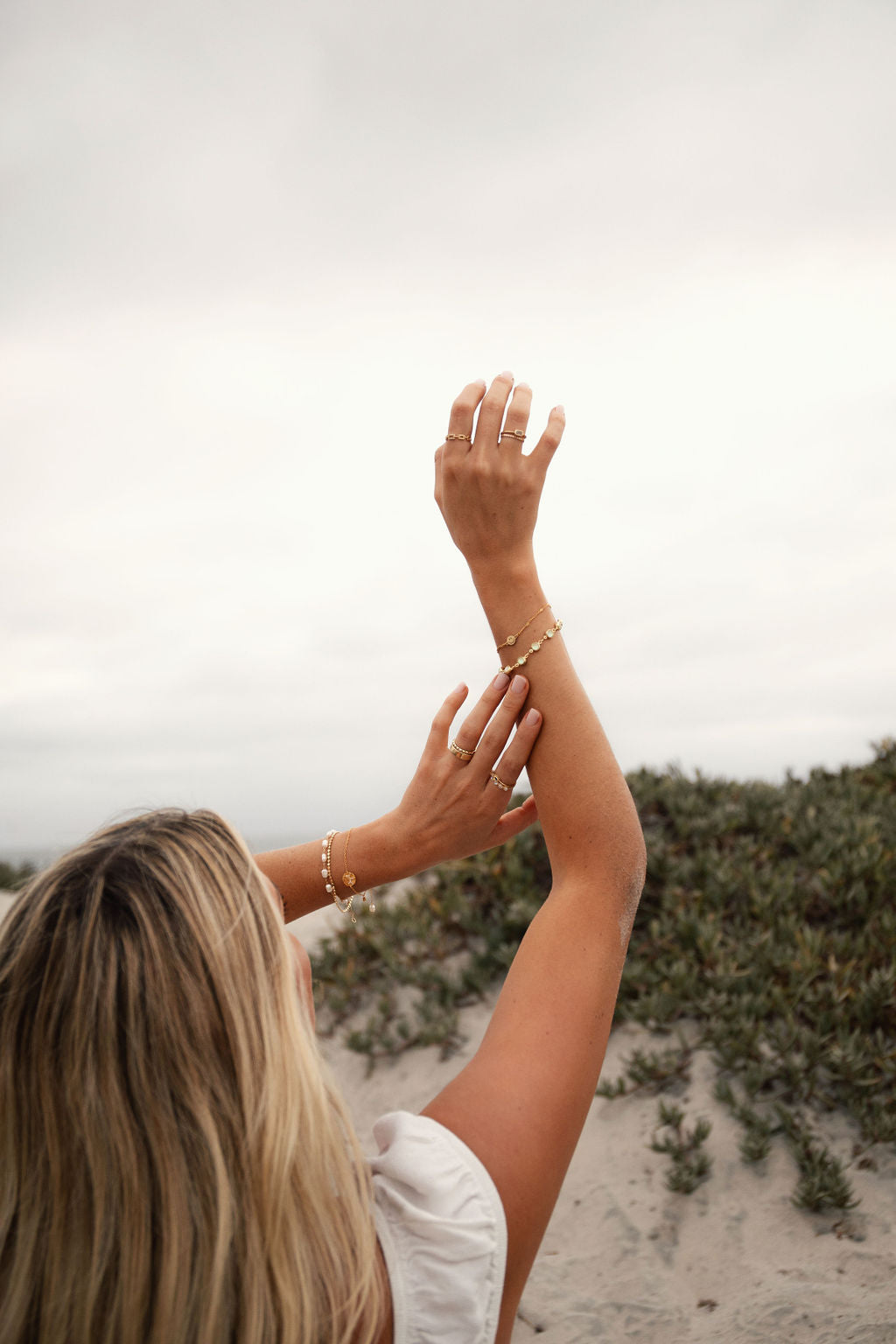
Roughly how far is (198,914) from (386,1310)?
0.65 m

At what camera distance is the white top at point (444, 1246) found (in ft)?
4.53

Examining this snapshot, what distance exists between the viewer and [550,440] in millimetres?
1873

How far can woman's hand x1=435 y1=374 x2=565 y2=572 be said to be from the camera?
180cm

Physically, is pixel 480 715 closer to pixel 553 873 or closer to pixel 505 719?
pixel 505 719

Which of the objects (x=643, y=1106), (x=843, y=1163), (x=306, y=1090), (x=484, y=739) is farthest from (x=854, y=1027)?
(x=306, y=1090)

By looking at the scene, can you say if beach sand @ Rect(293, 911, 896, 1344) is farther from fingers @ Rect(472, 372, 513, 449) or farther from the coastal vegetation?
fingers @ Rect(472, 372, 513, 449)

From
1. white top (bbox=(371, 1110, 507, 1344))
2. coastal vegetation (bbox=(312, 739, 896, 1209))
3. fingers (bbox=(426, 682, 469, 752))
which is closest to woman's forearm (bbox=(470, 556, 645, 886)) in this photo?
fingers (bbox=(426, 682, 469, 752))

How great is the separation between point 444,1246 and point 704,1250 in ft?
10.4

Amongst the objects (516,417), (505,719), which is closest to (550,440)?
(516,417)

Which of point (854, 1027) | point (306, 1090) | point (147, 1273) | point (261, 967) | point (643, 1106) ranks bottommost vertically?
point (643, 1106)

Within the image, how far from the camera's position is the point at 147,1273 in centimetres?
131

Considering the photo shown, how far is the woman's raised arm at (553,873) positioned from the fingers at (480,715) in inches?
2.2

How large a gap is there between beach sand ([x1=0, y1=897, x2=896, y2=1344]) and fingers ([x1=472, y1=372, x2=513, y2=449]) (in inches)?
125

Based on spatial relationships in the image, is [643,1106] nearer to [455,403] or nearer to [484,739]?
[484,739]
